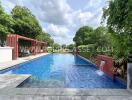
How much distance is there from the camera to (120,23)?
6.77m

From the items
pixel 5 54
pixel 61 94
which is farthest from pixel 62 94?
pixel 5 54

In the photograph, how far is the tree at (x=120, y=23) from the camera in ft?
20.5

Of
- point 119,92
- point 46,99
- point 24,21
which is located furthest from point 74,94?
point 24,21

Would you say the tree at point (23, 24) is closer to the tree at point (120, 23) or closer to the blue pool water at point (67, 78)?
the blue pool water at point (67, 78)

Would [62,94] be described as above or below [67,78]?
above

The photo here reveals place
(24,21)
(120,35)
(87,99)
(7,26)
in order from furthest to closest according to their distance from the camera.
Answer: (24,21), (7,26), (120,35), (87,99)

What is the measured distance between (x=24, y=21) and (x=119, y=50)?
850 inches

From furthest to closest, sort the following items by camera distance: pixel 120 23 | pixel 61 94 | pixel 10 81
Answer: pixel 10 81 → pixel 120 23 → pixel 61 94

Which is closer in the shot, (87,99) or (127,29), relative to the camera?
(87,99)

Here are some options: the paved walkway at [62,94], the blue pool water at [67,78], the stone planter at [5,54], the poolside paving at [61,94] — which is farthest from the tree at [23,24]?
the paved walkway at [62,94]

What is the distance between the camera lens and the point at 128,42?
6297mm

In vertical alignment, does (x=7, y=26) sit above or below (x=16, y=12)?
below

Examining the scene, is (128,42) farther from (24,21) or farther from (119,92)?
(24,21)

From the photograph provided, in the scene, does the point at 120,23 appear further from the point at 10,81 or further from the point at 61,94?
the point at 10,81
